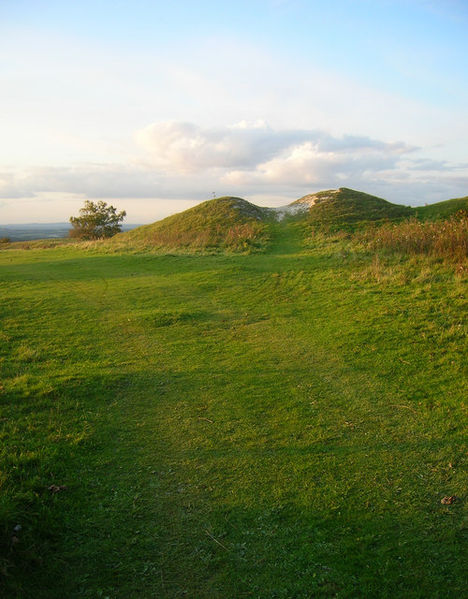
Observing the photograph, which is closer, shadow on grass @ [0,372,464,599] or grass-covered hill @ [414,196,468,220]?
shadow on grass @ [0,372,464,599]

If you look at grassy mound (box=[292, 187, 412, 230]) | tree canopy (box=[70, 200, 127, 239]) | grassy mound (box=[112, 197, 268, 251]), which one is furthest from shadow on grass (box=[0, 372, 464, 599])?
tree canopy (box=[70, 200, 127, 239])

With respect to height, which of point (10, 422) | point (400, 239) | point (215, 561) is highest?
point (400, 239)

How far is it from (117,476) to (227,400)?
86.6 inches

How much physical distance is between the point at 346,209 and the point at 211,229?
451 inches

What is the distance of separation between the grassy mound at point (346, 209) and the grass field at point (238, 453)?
796 inches

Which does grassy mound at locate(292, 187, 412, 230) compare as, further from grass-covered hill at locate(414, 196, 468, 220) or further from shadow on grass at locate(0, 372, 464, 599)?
shadow on grass at locate(0, 372, 464, 599)

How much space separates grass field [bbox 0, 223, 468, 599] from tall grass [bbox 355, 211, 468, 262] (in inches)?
151

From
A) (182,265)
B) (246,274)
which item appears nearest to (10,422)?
(246,274)

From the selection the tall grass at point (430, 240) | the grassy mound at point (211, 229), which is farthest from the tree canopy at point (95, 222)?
the tall grass at point (430, 240)

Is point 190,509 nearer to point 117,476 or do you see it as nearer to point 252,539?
point 252,539

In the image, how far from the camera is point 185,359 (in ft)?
26.9

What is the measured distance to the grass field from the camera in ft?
11.2

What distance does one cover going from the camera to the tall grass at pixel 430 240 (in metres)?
14.4

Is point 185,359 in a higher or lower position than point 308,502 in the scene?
higher
